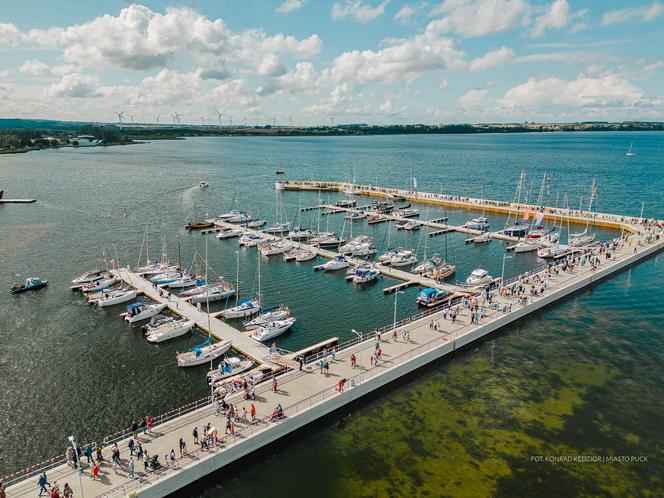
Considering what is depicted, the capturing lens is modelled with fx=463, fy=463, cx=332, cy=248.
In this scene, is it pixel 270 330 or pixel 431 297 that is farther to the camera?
pixel 431 297

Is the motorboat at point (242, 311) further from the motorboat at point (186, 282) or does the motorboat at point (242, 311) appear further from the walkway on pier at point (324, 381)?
the walkway on pier at point (324, 381)

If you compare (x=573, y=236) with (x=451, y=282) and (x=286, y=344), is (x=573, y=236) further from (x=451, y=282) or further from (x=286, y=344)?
(x=286, y=344)

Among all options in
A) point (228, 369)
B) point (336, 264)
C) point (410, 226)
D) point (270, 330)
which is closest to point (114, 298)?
point (270, 330)

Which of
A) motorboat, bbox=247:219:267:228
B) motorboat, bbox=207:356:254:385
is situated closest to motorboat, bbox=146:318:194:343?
motorboat, bbox=207:356:254:385

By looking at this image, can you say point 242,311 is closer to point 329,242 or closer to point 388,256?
point 388,256

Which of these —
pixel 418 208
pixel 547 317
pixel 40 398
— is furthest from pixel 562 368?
pixel 418 208

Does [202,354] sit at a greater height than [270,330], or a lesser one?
lesser
